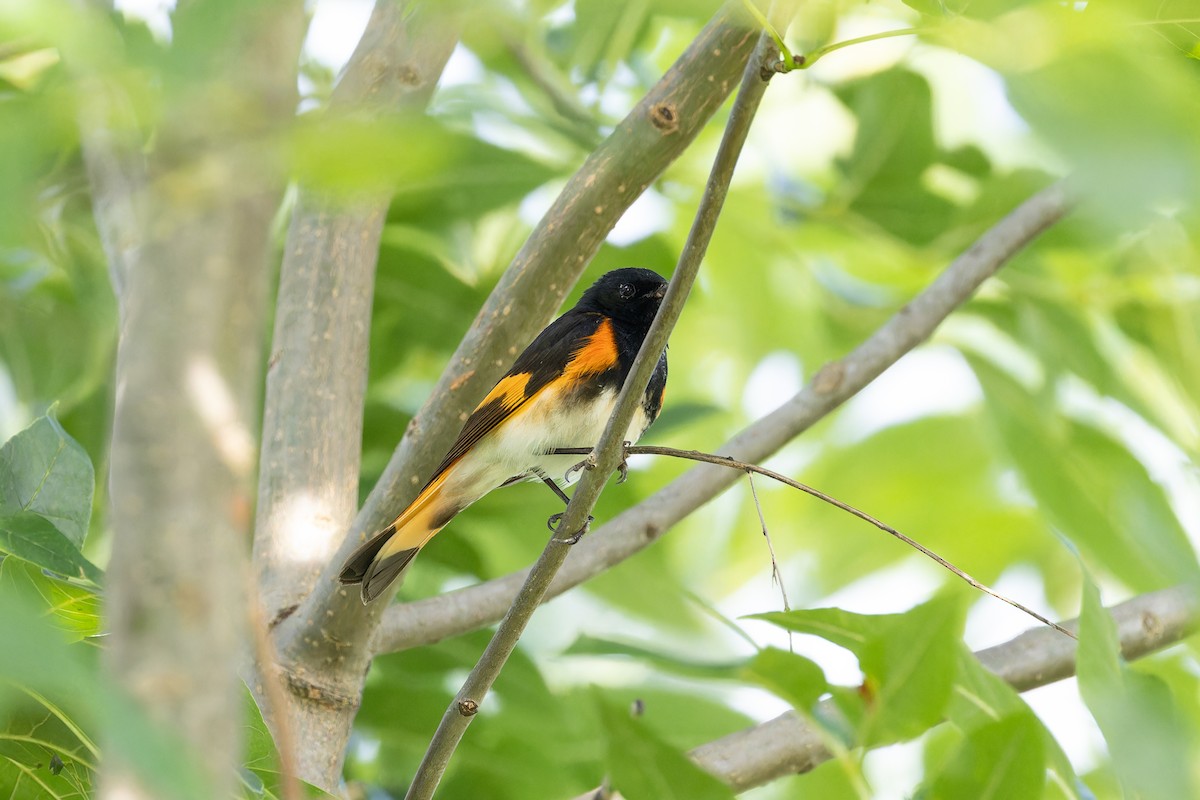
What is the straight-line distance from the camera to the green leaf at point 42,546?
1581 millimetres

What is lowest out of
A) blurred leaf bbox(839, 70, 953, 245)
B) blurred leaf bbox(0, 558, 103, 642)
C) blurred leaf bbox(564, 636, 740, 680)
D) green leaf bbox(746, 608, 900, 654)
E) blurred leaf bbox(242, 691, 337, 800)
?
green leaf bbox(746, 608, 900, 654)

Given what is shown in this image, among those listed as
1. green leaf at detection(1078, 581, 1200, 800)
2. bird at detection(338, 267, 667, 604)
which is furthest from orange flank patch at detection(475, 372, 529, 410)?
green leaf at detection(1078, 581, 1200, 800)

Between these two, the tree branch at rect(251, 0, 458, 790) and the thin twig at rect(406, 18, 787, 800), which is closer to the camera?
the thin twig at rect(406, 18, 787, 800)

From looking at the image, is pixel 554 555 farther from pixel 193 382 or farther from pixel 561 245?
pixel 193 382

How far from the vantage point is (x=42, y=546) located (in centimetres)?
162

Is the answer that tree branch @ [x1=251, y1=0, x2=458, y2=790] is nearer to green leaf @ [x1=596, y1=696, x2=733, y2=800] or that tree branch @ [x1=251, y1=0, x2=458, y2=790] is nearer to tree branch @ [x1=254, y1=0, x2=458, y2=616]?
tree branch @ [x1=254, y1=0, x2=458, y2=616]

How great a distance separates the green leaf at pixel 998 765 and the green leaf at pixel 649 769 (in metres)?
0.24

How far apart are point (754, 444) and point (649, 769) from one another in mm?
1512

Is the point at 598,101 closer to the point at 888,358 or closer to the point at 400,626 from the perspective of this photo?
the point at 888,358

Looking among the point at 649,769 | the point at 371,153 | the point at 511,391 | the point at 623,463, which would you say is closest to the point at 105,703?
the point at 371,153

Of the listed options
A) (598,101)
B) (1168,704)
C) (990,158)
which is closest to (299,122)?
(1168,704)

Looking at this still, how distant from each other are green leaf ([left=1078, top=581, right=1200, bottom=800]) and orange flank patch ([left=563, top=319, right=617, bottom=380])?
200 centimetres

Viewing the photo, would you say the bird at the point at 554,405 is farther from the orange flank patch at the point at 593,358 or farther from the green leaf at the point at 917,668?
the green leaf at the point at 917,668

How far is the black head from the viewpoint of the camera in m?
3.47
